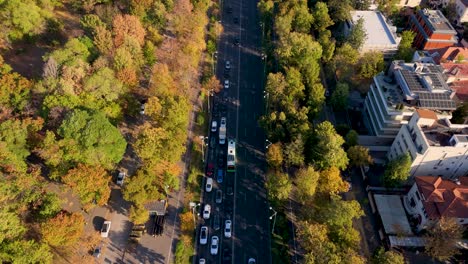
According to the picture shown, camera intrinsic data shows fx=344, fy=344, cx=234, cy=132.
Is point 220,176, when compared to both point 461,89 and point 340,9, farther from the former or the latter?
point 340,9

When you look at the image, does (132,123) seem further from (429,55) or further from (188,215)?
(429,55)

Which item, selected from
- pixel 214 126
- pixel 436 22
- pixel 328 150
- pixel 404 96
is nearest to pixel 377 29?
pixel 436 22

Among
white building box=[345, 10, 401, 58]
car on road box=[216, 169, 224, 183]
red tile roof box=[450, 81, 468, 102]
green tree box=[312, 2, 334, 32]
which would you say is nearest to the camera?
car on road box=[216, 169, 224, 183]

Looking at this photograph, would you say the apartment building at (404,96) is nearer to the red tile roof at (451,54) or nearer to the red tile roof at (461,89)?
the red tile roof at (461,89)

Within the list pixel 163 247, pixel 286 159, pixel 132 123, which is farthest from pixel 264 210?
pixel 132 123

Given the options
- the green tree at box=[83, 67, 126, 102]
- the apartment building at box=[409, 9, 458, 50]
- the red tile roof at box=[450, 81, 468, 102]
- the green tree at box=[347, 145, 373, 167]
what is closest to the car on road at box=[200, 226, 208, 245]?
the green tree at box=[347, 145, 373, 167]

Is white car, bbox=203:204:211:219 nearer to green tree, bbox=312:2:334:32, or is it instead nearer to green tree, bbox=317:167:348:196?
green tree, bbox=317:167:348:196
